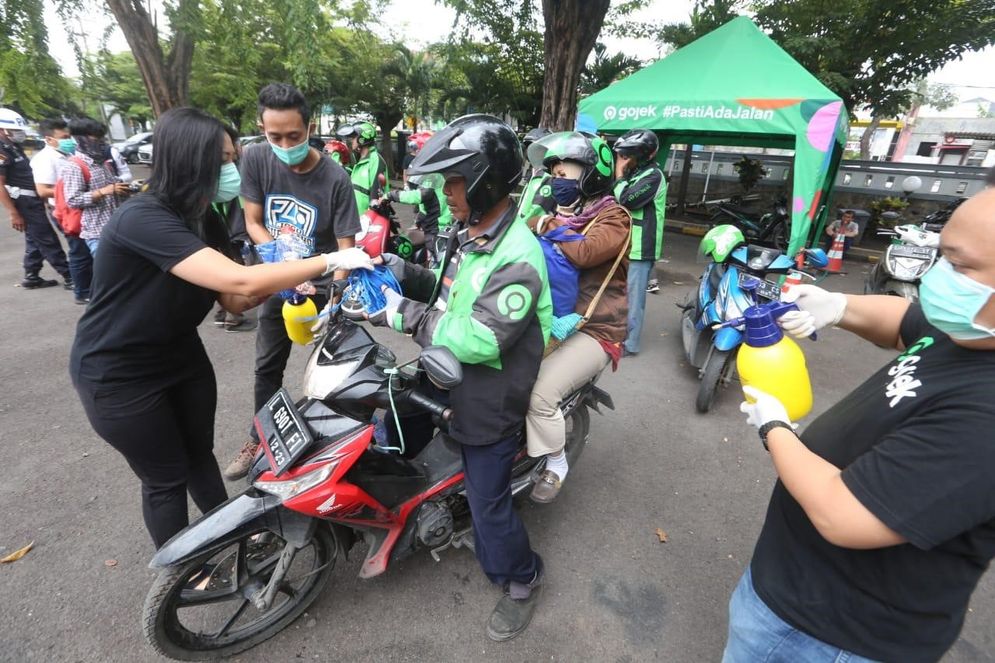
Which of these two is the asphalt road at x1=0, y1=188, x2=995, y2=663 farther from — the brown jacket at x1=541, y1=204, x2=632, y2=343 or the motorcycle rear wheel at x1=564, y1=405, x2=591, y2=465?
the brown jacket at x1=541, y1=204, x2=632, y2=343

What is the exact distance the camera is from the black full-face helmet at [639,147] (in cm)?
411

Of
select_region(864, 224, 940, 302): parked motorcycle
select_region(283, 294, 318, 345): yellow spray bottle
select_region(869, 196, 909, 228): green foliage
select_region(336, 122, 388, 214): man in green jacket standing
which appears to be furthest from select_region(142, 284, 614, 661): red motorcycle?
select_region(869, 196, 909, 228): green foliage

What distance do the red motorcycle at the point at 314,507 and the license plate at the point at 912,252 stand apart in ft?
19.2

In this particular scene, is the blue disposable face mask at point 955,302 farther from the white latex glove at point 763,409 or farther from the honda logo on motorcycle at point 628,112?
the honda logo on motorcycle at point 628,112

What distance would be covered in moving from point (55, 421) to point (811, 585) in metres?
4.53

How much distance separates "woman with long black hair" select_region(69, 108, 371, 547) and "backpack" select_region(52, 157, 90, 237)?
4.18m

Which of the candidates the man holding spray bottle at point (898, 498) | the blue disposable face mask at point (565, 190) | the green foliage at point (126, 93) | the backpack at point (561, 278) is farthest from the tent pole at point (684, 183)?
the green foliage at point (126, 93)

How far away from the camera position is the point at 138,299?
5.54 feet

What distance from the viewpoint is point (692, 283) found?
7.41 m

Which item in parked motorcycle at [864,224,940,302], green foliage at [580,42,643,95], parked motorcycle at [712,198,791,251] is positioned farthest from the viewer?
green foliage at [580,42,643,95]

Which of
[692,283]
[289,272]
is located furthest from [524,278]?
[692,283]

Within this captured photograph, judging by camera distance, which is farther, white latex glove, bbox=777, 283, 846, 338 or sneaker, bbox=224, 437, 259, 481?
sneaker, bbox=224, 437, 259, 481

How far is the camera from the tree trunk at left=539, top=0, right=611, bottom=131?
808 centimetres

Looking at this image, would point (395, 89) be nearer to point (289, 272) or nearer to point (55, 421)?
point (55, 421)
